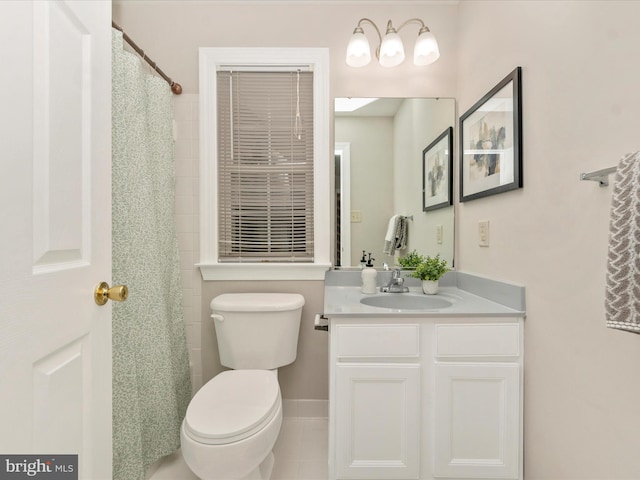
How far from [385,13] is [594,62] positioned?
4.25 ft

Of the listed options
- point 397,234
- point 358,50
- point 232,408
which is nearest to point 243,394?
point 232,408

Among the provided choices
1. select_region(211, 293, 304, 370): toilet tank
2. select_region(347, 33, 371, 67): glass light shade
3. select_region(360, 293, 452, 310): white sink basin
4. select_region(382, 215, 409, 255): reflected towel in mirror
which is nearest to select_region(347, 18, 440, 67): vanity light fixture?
select_region(347, 33, 371, 67): glass light shade

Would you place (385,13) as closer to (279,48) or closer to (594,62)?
(279,48)

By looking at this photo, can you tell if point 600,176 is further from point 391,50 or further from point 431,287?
point 391,50

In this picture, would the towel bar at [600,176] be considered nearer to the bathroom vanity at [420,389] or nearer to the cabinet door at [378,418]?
the bathroom vanity at [420,389]

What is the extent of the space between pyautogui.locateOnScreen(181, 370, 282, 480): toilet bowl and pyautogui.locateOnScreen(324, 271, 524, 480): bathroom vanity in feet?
0.87

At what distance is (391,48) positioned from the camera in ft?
5.72

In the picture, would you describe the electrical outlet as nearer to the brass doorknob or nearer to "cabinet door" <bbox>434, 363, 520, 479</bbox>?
"cabinet door" <bbox>434, 363, 520, 479</bbox>

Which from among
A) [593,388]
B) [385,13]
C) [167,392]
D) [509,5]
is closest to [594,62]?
[509,5]

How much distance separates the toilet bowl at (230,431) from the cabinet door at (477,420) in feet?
2.15

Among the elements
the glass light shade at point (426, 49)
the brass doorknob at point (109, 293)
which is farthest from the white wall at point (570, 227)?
the brass doorknob at point (109, 293)

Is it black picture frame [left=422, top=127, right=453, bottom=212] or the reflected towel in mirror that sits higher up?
black picture frame [left=422, top=127, right=453, bottom=212]

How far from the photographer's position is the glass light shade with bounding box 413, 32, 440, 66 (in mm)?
1733

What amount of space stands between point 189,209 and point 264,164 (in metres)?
0.50
